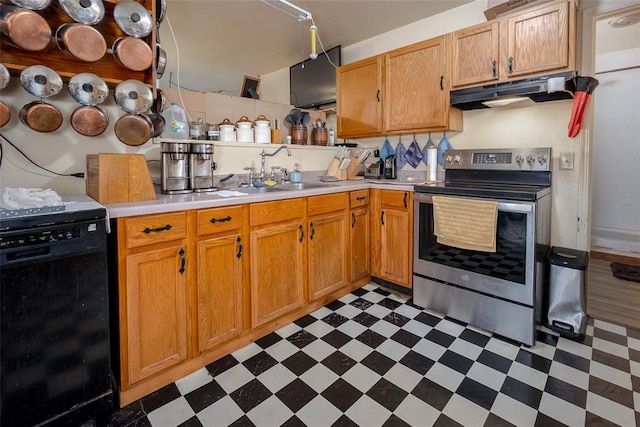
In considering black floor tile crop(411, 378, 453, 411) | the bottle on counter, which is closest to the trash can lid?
black floor tile crop(411, 378, 453, 411)

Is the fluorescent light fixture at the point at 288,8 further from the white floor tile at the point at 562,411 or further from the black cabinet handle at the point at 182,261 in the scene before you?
the white floor tile at the point at 562,411

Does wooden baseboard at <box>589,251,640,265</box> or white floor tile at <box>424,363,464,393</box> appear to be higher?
wooden baseboard at <box>589,251,640,265</box>

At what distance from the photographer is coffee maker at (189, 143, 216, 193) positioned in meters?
1.96

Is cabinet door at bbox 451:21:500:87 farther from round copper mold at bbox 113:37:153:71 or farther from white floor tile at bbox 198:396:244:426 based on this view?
white floor tile at bbox 198:396:244:426

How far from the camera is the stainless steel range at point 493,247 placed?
186cm

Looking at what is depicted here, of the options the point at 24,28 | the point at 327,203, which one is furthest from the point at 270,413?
the point at 24,28

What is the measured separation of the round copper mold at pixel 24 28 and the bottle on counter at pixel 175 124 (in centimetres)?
76

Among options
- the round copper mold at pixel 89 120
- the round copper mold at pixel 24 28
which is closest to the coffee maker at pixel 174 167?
the round copper mold at pixel 89 120

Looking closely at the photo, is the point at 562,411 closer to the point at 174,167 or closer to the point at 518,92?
the point at 518,92

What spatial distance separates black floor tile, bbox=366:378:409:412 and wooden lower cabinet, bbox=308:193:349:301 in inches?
33.0

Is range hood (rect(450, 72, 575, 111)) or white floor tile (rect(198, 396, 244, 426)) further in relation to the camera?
range hood (rect(450, 72, 575, 111))

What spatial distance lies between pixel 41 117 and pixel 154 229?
835mm

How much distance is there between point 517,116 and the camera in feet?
7.84

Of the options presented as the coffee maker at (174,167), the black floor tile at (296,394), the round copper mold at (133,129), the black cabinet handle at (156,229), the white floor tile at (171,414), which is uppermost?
the round copper mold at (133,129)
